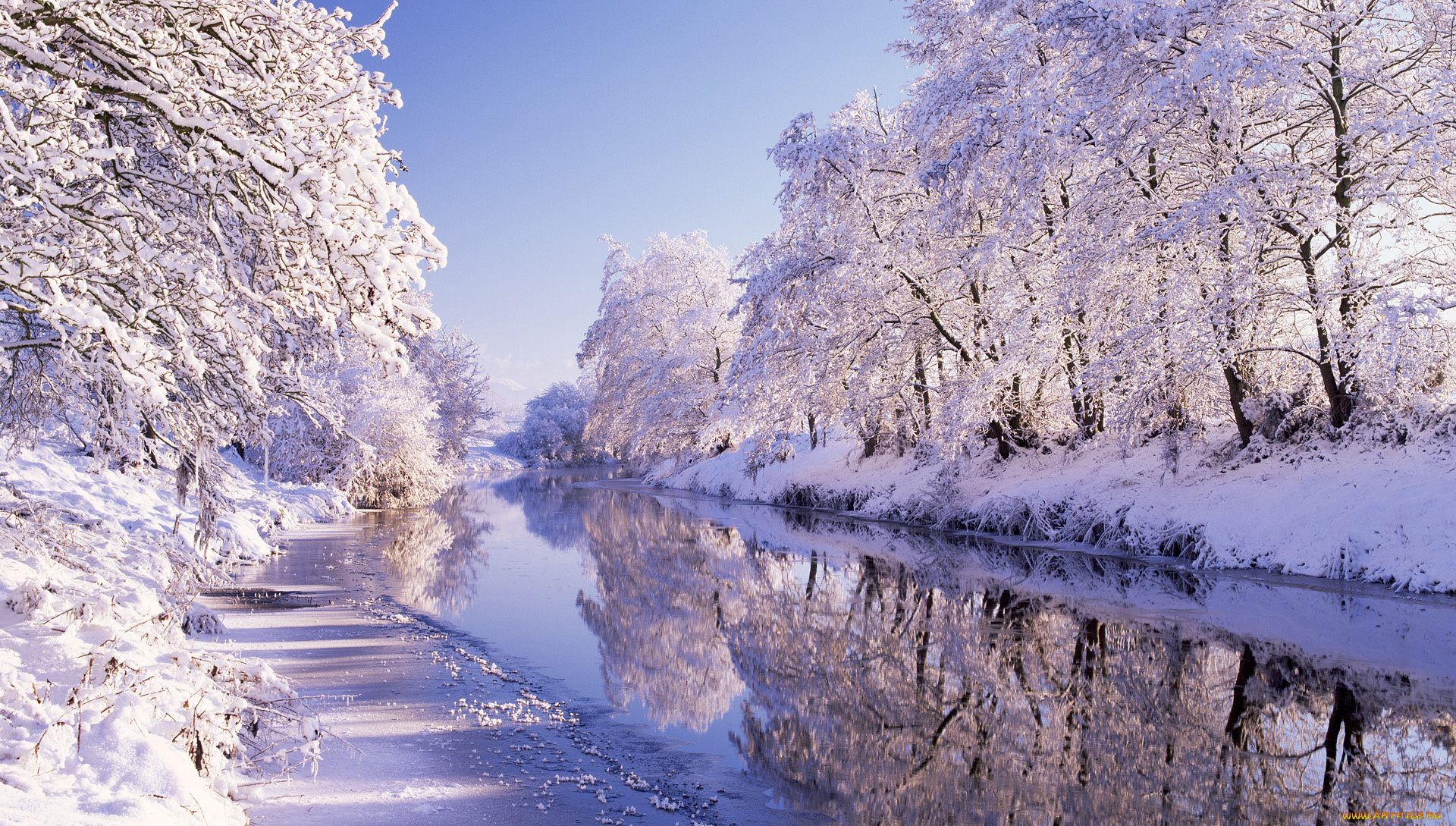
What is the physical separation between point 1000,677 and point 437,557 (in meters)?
10.3

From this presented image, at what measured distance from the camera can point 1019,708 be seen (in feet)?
20.2

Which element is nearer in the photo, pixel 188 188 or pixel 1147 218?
pixel 188 188

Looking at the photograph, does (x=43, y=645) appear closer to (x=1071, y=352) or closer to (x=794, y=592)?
(x=794, y=592)

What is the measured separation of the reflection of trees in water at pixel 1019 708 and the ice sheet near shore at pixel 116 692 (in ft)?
8.64

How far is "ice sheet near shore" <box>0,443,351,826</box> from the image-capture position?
3371 mm

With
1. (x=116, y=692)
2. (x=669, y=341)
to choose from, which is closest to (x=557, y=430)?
(x=669, y=341)

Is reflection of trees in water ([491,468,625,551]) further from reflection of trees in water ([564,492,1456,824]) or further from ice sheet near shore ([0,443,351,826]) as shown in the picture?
ice sheet near shore ([0,443,351,826])

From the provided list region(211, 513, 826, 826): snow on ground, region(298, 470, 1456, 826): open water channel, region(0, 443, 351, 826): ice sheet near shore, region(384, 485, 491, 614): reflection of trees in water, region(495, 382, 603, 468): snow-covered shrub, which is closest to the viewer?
region(0, 443, 351, 826): ice sheet near shore

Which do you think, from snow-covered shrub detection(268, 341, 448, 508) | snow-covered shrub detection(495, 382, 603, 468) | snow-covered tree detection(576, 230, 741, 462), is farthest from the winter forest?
snow-covered shrub detection(495, 382, 603, 468)

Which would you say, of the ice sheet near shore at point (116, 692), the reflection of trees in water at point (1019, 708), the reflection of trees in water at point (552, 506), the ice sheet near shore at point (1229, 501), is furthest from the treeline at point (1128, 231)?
the ice sheet near shore at point (116, 692)

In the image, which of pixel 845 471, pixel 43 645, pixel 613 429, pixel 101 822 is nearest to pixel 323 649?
pixel 43 645

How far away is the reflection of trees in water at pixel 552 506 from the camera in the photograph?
60.7 feet

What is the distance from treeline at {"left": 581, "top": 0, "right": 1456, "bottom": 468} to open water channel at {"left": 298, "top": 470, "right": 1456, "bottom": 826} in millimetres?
3192

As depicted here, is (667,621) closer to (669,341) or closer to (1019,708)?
(1019,708)
